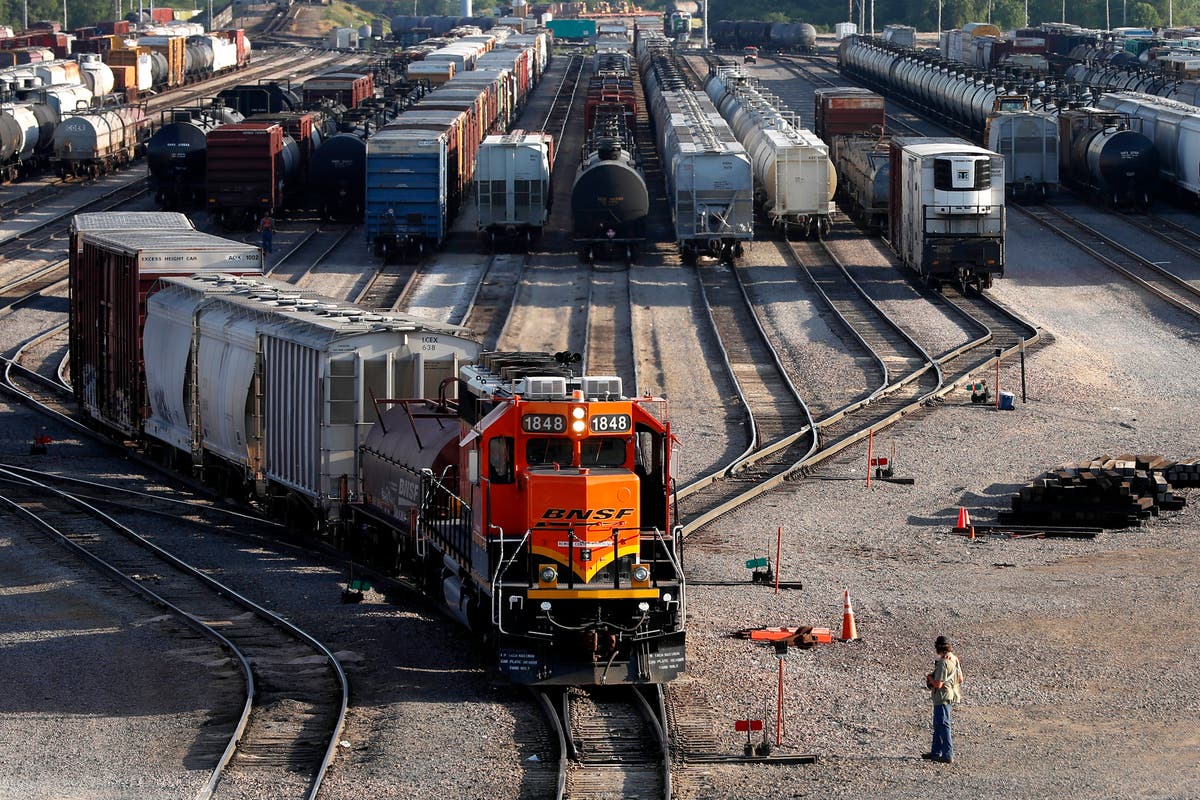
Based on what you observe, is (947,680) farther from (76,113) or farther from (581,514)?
(76,113)

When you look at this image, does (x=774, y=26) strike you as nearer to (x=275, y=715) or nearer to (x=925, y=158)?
(x=925, y=158)

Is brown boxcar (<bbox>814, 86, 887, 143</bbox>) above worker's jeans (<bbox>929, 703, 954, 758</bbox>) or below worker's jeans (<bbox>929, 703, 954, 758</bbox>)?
above

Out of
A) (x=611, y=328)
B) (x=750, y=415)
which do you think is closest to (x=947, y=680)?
(x=750, y=415)

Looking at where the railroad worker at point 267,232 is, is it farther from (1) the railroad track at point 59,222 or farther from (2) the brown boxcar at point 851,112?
(2) the brown boxcar at point 851,112

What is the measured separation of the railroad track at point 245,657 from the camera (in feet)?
58.1

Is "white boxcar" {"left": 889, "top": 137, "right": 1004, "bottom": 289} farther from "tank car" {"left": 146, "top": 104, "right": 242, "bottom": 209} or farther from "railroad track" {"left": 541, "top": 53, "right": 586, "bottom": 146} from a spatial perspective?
"railroad track" {"left": 541, "top": 53, "right": 586, "bottom": 146}

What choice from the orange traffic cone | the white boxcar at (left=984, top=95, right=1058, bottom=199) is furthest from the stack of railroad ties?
the white boxcar at (left=984, top=95, right=1058, bottom=199)

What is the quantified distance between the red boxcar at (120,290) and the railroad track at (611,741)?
1568 cm

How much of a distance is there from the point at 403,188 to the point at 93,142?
25.4m

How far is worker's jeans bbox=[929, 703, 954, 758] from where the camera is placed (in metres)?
17.7

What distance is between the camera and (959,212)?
160 feet

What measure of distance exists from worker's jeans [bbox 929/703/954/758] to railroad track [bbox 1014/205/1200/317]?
30.9 metres

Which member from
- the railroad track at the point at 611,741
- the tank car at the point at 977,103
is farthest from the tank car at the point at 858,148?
the railroad track at the point at 611,741

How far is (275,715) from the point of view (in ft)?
63.1
